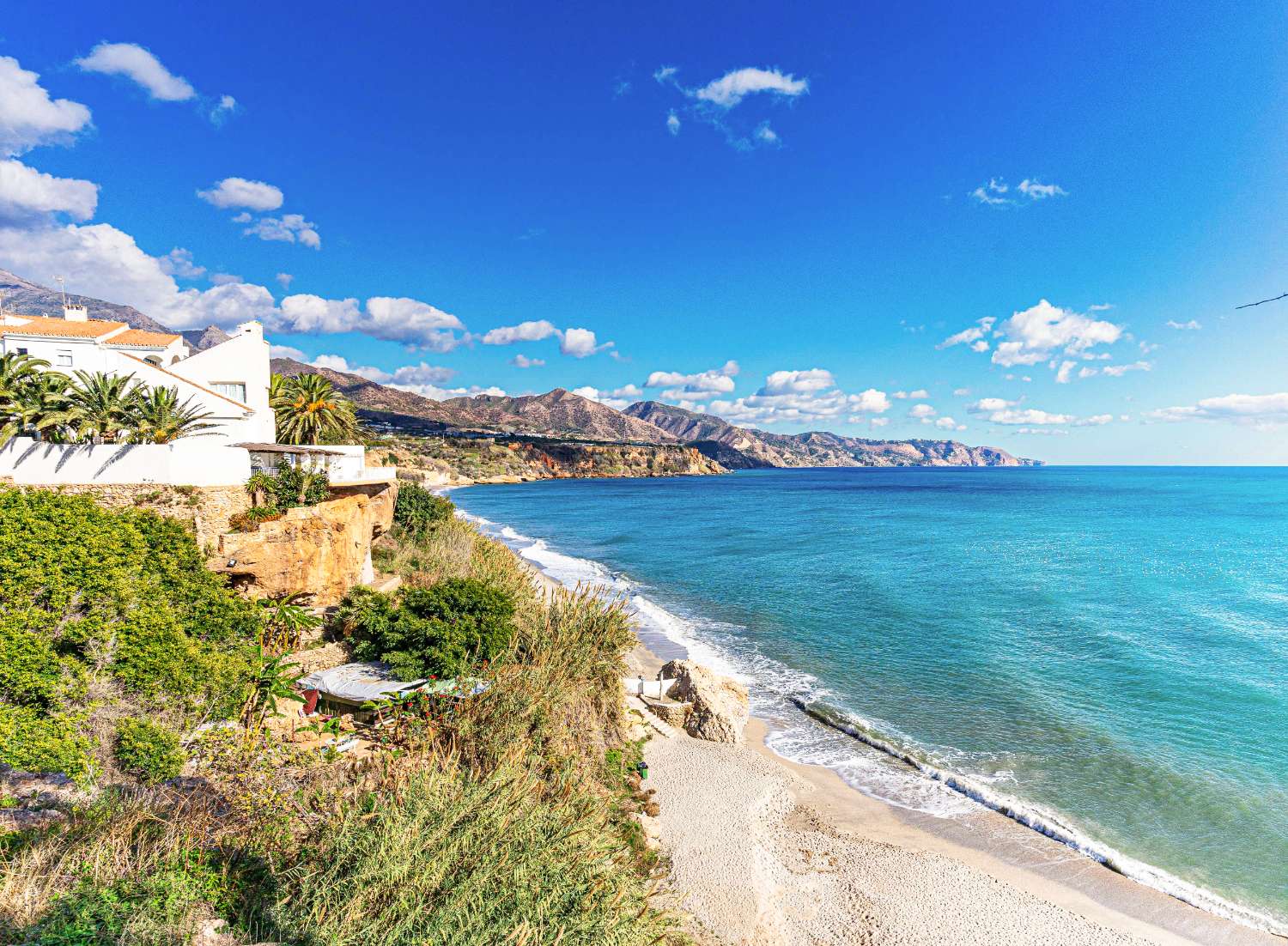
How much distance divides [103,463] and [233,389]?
9692 millimetres

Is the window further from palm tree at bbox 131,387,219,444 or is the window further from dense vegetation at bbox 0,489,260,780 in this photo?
dense vegetation at bbox 0,489,260,780

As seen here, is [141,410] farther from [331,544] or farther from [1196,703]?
[1196,703]

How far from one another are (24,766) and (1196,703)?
2519 cm

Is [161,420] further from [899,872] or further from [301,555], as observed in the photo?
[899,872]

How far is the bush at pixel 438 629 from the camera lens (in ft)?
33.7

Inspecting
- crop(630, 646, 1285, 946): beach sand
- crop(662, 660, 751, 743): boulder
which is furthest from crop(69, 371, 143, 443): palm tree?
crop(662, 660, 751, 743): boulder

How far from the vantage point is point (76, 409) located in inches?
515

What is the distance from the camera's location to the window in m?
20.7

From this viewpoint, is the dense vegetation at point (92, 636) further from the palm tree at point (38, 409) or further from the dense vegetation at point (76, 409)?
the dense vegetation at point (76, 409)

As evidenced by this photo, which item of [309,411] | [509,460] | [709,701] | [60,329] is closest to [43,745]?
[709,701]

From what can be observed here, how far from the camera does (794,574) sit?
33094mm

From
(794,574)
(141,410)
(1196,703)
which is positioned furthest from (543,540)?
(1196,703)

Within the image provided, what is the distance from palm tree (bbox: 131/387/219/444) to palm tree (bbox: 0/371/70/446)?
1.33 m

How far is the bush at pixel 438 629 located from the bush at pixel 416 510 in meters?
13.6
